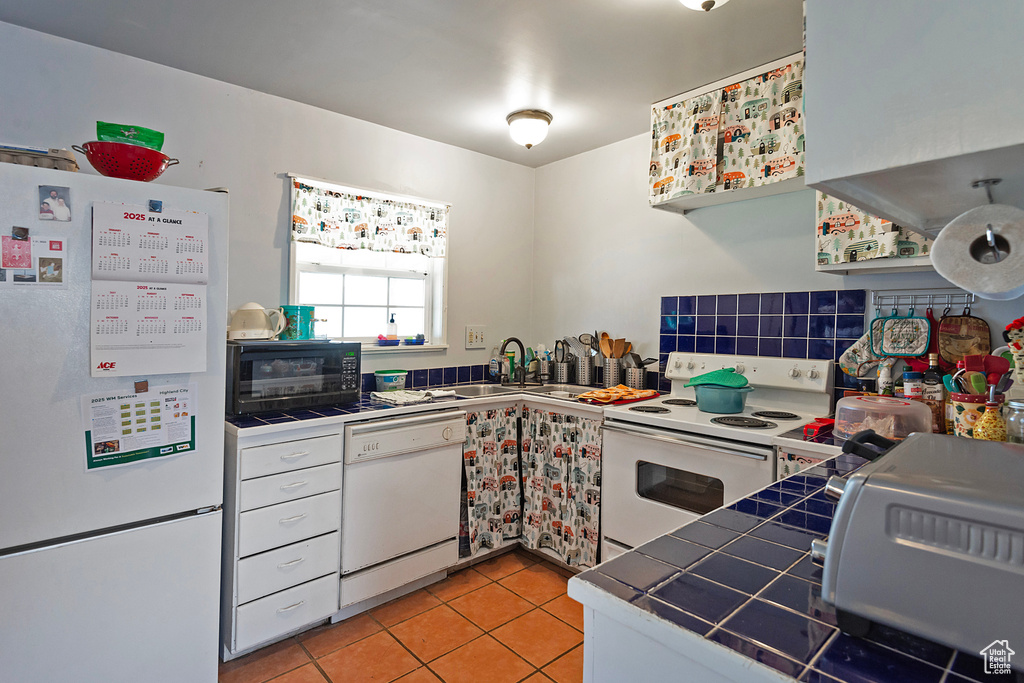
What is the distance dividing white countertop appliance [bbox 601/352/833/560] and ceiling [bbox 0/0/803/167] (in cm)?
Result: 146

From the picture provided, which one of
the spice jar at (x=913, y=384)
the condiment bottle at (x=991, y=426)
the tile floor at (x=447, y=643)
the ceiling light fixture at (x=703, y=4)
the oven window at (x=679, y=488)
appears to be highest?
the ceiling light fixture at (x=703, y=4)

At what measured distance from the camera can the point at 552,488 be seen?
2.91 metres

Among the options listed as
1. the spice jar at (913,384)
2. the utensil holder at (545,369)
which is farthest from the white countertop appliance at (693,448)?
the utensil holder at (545,369)

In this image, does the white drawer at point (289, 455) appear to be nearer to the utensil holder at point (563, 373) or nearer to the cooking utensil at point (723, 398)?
the utensil holder at point (563, 373)

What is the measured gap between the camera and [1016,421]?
125 centimetres

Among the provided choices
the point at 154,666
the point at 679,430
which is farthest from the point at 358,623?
the point at 679,430

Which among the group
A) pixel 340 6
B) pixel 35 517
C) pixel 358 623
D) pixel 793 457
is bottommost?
pixel 358 623

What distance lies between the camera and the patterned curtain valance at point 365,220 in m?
2.79

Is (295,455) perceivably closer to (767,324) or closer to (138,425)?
(138,425)

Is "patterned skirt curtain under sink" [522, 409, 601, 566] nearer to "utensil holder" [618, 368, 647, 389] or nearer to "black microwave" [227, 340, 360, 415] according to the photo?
"utensil holder" [618, 368, 647, 389]

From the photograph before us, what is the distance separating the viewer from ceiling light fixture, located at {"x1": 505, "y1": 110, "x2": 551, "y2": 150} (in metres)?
2.86

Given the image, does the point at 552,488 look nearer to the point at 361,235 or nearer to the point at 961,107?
the point at 361,235

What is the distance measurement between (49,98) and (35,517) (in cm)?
166

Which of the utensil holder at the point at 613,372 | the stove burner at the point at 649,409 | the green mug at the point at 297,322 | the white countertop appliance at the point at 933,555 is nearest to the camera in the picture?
the white countertop appliance at the point at 933,555
